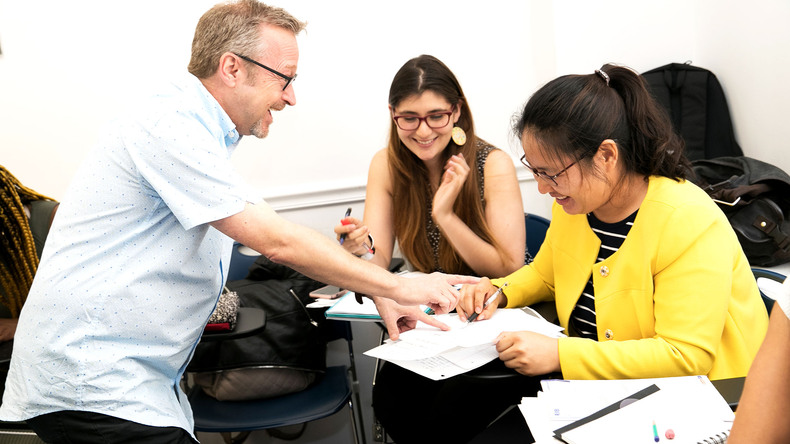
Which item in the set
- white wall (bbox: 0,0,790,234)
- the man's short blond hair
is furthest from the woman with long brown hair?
the man's short blond hair


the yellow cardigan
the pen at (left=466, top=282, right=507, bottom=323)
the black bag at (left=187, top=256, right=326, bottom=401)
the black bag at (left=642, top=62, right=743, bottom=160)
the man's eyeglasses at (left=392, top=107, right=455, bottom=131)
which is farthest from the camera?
the black bag at (left=642, top=62, right=743, bottom=160)

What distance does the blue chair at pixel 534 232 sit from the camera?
280cm

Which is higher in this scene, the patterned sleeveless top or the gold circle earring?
the gold circle earring

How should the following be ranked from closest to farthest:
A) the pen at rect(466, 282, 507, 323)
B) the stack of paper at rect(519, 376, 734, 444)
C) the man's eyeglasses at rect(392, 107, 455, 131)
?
the stack of paper at rect(519, 376, 734, 444) < the pen at rect(466, 282, 507, 323) < the man's eyeglasses at rect(392, 107, 455, 131)

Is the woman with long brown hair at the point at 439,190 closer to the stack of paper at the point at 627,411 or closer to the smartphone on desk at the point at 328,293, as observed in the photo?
the smartphone on desk at the point at 328,293

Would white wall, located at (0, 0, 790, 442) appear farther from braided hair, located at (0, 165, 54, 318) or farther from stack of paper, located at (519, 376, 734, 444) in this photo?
stack of paper, located at (519, 376, 734, 444)

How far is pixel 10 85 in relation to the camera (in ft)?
10.3

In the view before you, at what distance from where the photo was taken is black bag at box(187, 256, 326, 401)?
239cm

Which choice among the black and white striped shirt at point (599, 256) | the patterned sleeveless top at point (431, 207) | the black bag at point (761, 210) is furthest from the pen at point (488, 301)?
the black bag at point (761, 210)

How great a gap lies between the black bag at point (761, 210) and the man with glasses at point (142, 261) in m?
1.58

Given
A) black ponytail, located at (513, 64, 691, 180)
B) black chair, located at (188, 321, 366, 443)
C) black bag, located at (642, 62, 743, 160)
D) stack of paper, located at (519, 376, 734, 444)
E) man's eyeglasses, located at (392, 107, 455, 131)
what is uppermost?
black ponytail, located at (513, 64, 691, 180)

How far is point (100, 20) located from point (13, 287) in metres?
1.30

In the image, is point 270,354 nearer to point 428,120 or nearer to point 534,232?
point 428,120

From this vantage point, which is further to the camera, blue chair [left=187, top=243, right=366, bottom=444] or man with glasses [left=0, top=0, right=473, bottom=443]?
blue chair [left=187, top=243, right=366, bottom=444]
